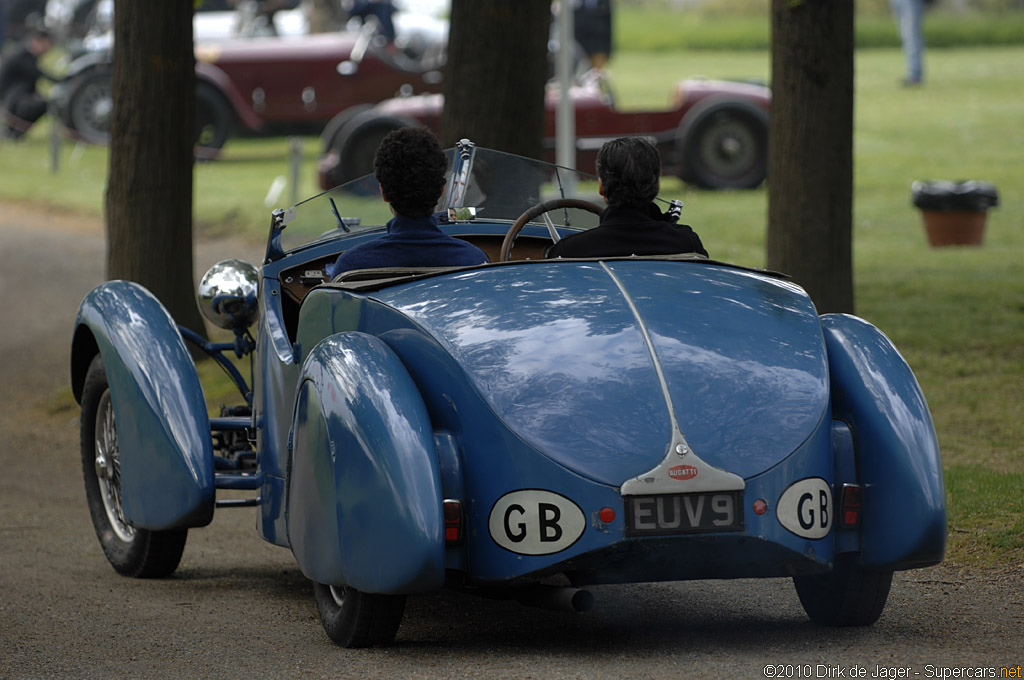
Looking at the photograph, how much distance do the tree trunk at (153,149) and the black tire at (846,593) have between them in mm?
6284

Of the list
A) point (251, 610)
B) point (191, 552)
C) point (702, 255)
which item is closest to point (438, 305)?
point (702, 255)

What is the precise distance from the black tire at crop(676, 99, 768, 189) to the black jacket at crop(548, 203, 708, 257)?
13229mm

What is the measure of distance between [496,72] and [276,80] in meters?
12.9

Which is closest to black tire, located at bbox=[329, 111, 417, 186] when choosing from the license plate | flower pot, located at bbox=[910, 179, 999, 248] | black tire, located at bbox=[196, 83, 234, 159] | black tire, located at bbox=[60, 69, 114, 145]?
black tire, located at bbox=[196, 83, 234, 159]

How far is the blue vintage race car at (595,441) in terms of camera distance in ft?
12.9

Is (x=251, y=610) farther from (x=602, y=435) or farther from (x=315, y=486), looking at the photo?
(x=602, y=435)

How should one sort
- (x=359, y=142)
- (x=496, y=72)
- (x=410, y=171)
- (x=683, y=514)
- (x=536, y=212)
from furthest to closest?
1. (x=359, y=142)
2. (x=496, y=72)
3. (x=536, y=212)
4. (x=410, y=171)
5. (x=683, y=514)

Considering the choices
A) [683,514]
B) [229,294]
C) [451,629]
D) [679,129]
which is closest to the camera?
[683,514]

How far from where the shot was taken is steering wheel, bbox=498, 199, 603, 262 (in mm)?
4934

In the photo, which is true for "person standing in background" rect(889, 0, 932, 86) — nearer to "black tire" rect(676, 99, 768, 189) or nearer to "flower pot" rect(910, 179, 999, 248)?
"black tire" rect(676, 99, 768, 189)

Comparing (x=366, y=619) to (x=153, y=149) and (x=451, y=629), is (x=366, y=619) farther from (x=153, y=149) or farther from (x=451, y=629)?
(x=153, y=149)

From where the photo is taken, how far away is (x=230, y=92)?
70.8 feet

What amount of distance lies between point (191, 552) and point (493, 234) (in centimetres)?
206

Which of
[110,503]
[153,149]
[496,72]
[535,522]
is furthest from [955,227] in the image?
[535,522]
